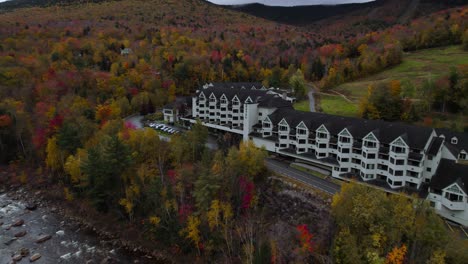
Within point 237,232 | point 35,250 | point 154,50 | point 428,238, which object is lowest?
point 35,250

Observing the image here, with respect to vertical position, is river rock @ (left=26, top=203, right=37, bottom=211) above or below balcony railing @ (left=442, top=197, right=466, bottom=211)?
below

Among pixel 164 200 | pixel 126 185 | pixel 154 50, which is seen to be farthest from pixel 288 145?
pixel 154 50

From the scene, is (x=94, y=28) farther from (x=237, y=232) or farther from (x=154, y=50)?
(x=237, y=232)

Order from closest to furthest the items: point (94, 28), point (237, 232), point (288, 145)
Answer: point (237, 232) → point (288, 145) → point (94, 28)

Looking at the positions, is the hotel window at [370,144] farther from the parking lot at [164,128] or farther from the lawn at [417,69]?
the parking lot at [164,128]

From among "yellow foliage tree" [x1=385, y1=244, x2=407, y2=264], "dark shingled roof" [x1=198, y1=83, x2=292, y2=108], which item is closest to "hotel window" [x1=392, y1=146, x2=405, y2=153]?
"yellow foliage tree" [x1=385, y1=244, x2=407, y2=264]

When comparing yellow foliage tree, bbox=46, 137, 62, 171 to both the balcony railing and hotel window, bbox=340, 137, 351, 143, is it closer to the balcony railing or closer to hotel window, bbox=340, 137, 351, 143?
hotel window, bbox=340, 137, 351, 143
